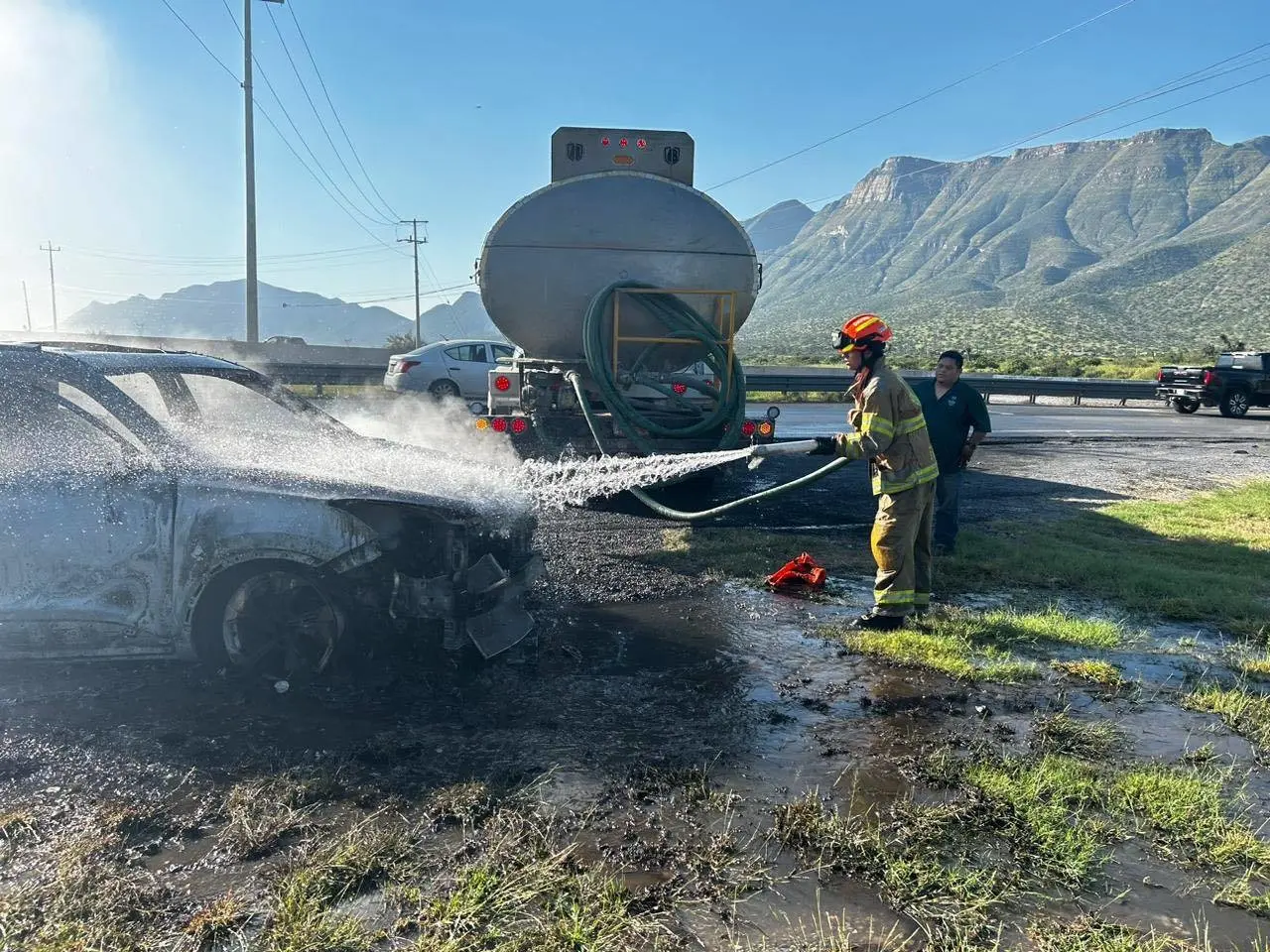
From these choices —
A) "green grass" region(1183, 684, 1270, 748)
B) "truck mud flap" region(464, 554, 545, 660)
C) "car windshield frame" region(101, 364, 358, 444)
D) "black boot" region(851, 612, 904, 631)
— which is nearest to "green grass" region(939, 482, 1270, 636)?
"black boot" region(851, 612, 904, 631)

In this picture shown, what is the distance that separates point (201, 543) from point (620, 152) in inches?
255

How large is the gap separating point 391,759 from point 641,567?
10.8 feet

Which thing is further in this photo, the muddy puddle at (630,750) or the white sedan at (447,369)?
the white sedan at (447,369)

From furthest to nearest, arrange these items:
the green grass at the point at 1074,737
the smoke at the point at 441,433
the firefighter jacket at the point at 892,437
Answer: the smoke at the point at 441,433, the firefighter jacket at the point at 892,437, the green grass at the point at 1074,737

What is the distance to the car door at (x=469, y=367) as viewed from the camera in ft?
60.6

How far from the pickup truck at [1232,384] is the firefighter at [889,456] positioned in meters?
23.3

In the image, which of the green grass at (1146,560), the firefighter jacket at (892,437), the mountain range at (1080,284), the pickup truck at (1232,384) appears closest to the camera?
the firefighter jacket at (892,437)

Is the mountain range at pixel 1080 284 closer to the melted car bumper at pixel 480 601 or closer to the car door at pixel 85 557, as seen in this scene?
the melted car bumper at pixel 480 601

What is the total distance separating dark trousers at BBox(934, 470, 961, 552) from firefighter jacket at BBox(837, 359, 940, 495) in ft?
6.07

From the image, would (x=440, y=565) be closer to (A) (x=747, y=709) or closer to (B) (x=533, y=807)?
(B) (x=533, y=807)

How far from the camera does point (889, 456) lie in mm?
5082

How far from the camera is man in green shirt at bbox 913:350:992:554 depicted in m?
6.71

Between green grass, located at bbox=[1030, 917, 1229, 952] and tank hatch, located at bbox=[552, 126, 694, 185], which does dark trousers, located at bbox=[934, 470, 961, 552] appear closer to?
tank hatch, located at bbox=[552, 126, 694, 185]

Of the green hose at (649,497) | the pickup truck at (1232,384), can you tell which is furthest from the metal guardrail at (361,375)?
the green hose at (649,497)
